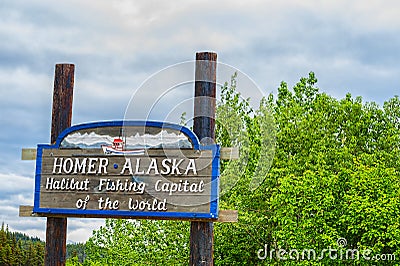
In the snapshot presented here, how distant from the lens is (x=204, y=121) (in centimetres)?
725

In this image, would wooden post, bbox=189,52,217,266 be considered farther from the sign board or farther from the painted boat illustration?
the painted boat illustration

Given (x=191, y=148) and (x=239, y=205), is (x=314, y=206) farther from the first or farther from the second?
(x=191, y=148)

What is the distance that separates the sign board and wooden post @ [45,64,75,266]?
8.4 inches

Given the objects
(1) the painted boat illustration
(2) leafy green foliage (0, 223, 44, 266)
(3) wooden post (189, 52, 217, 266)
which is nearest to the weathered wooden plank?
(3) wooden post (189, 52, 217, 266)

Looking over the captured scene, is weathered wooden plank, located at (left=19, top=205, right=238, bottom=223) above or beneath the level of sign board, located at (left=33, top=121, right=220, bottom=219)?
beneath

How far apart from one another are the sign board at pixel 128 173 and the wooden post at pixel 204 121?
0.54ft

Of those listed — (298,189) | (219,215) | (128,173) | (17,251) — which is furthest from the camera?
(17,251)

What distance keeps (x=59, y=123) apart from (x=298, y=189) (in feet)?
17.9

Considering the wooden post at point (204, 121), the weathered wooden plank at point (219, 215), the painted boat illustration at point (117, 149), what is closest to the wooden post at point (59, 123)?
the weathered wooden plank at point (219, 215)

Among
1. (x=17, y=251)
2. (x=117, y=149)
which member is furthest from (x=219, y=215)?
(x=17, y=251)

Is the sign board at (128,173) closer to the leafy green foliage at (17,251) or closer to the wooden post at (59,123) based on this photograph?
the wooden post at (59,123)

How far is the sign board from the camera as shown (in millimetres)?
7113

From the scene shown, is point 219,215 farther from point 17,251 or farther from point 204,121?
point 17,251

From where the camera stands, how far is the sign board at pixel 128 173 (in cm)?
711
